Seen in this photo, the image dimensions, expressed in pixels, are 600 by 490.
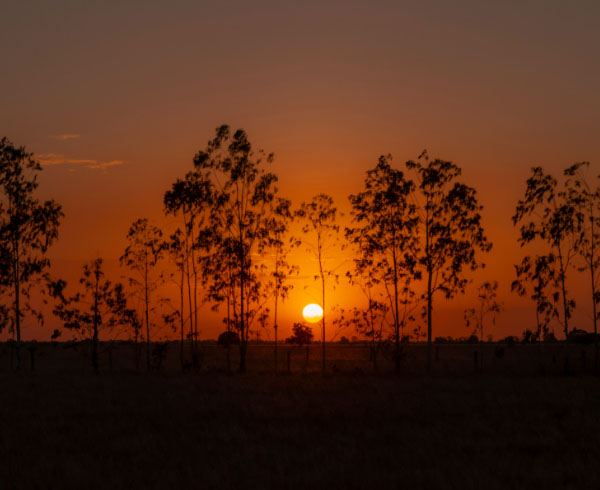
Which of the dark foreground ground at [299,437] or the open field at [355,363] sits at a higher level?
the dark foreground ground at [299,437]

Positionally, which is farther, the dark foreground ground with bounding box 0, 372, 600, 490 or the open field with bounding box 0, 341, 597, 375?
the open field with bounding box 0, 341, 597, 375

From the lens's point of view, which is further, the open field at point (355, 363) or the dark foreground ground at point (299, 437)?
the open field at point (355, 363)

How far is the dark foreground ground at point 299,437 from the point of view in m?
16.5

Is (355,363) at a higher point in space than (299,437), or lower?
lower

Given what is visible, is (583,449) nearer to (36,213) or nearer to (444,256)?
(444,256)

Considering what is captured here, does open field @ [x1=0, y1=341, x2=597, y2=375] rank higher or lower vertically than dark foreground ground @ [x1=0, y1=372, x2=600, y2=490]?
lower

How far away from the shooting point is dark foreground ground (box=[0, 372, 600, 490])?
16547mm

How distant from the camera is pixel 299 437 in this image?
22.3 metres

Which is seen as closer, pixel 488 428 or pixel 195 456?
pixel 195 456

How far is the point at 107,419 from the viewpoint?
1044 inches

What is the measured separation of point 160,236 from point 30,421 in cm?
3217

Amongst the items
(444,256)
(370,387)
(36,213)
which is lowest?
(370,387)

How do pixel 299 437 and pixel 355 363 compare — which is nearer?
pixel 299 437

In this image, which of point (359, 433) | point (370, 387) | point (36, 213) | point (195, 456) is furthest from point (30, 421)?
point (36, 213)
